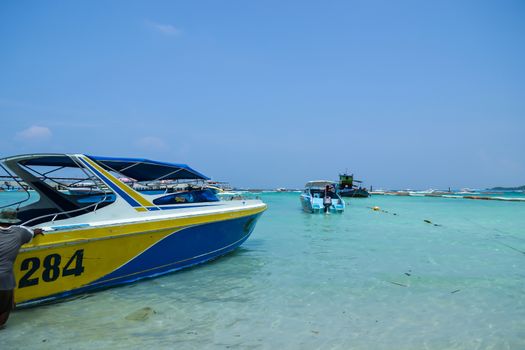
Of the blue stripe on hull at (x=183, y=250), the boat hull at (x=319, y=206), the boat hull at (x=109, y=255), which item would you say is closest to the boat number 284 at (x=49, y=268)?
the boat hull at (x=109, y=255)

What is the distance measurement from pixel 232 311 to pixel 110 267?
2290 millimetres

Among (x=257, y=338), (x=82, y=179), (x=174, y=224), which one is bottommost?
(x=257, y=338)

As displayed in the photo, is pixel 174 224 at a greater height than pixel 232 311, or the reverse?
pixel 174 224

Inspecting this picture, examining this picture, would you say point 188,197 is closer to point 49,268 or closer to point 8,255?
point 49,268

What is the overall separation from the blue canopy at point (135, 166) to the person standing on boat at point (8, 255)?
2183mm

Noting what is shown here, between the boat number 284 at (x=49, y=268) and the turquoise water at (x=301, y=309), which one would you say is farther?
the boat number 284 at (x=49, y=268)

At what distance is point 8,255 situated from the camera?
14.1ft

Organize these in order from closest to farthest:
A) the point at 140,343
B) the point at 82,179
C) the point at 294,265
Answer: the point at 140,343 → the point at 82,179 → the point at 294,265

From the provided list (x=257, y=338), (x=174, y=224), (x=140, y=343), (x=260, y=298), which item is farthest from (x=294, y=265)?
(x=140, y=343)

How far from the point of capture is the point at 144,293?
6215 millimetres

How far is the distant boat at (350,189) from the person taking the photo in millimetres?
62438

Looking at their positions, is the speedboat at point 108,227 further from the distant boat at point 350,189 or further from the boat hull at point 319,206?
the distant boat at point 350,189

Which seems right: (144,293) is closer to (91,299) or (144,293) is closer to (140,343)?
(91,299)

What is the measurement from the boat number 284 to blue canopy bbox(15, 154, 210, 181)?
201cm
